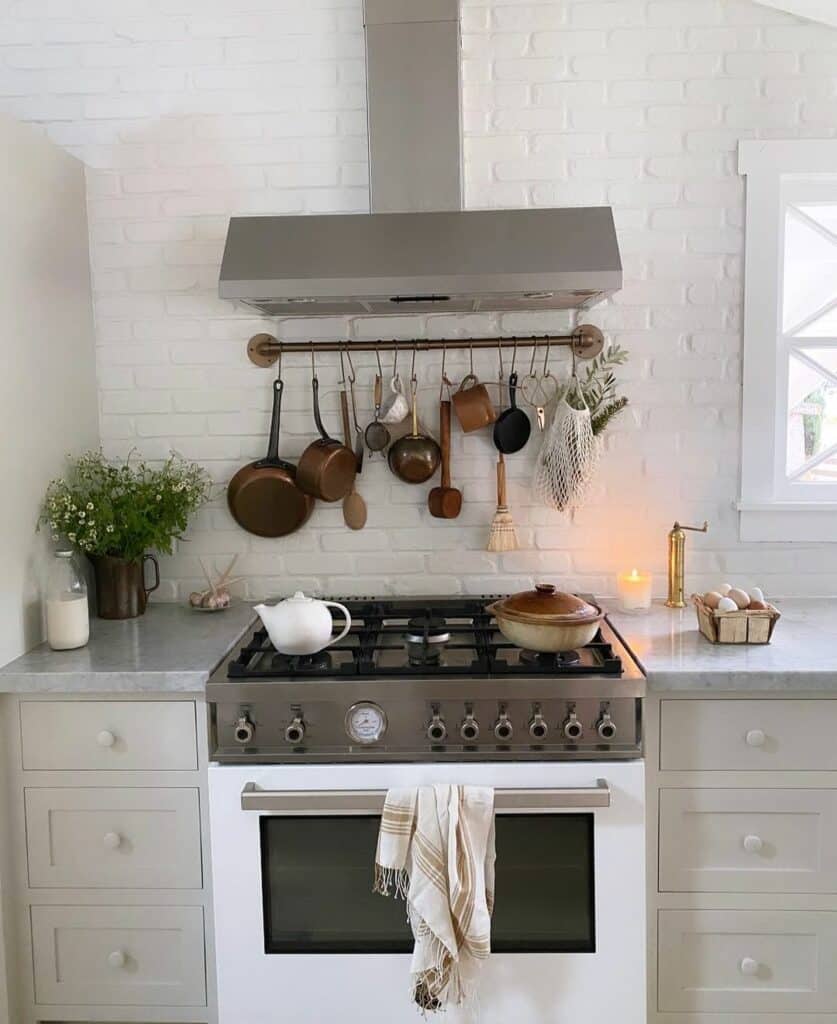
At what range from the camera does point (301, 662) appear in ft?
6.98

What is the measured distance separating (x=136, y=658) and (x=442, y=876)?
0.85 meters

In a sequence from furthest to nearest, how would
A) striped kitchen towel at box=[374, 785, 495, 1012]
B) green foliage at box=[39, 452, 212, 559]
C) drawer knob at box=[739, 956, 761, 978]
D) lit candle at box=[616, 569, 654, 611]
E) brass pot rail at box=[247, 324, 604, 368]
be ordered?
brass pot rail at box=[247, 324, 604, 368] < lit candle at box=[616, 569, 654, 611] < green foliage at box=[39, 452, 212, 559] < drawer knob at box=[739, 956, 761, 978] < striped kitchen towel at box=[374, 785, 495, 1012]

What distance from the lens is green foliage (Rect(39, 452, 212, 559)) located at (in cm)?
235

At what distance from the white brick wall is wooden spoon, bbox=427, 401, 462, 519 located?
0.05 metres

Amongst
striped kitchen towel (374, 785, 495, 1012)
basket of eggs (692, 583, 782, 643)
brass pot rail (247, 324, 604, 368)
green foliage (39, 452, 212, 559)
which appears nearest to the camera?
striped kitchen towel (374, 785, 495, 1012)

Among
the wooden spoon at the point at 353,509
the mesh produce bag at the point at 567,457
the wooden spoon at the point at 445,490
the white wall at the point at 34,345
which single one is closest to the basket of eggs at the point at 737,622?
the mesh produce bag at the point at 567,457

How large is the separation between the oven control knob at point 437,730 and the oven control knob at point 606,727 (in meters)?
0.32

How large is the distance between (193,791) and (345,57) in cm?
195

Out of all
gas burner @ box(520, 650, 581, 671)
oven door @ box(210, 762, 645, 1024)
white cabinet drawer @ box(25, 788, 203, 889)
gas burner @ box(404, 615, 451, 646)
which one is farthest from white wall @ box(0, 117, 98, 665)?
gas burner @ box(520, 650, 581, 671)

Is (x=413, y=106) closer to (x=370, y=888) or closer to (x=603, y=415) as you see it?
(x=603, y=415)

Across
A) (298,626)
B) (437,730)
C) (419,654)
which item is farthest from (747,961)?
(298,626)

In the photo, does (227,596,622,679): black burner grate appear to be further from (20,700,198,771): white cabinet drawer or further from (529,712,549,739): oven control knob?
(20,700,198,771): white cabinet drawer

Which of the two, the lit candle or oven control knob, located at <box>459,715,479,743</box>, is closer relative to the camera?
oven control knob, located at <box>459,715,479,743</box>

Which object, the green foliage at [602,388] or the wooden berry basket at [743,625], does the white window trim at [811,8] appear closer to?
the green foliage at [602,388]
